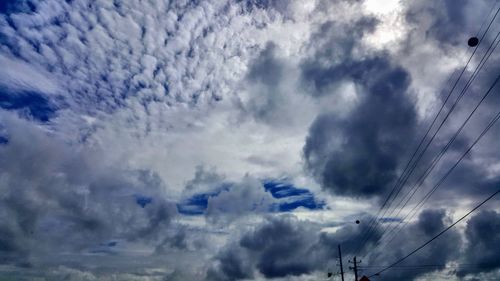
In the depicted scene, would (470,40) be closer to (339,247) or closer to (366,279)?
(366,279)

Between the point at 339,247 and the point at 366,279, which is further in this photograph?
the point at 339,247

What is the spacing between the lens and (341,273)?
6147cm

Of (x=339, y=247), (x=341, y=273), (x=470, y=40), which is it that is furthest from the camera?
(x=339, y=247)

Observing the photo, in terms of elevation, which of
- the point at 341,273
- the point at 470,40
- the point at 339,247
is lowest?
the point at 341,273

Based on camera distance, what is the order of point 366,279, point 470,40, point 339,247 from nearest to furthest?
1. point 470,40
2. point 366,279
3. point 339,247

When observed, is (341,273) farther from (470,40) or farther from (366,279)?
(470,40)

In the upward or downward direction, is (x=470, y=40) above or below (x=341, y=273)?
above

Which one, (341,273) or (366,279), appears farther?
(341,273)

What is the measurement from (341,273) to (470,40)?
2339 inches

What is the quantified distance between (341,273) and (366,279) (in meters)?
28.2

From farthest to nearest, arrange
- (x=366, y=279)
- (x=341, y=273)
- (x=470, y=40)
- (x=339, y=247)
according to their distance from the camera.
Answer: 1. (x=339, y=247)
2. (x=341, y=273)
3. (x=366, y=279)
4. (x=470, y=40)

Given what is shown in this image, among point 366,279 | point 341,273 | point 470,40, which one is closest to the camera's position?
point 470,40

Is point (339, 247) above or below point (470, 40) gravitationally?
below

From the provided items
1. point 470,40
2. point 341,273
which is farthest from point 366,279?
point 470,40
